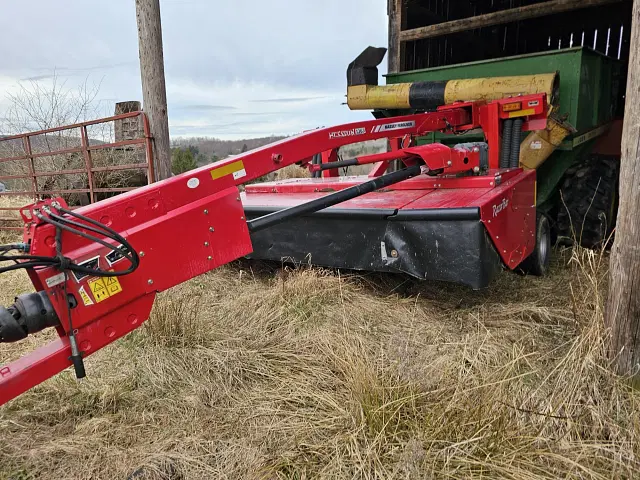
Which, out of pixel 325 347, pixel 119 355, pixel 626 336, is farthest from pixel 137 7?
pixel 626 336

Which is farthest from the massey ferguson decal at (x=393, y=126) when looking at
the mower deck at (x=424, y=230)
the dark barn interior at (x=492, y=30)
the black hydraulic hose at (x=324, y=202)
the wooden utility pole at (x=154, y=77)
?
the dark barn interior at (x=492, y=30)

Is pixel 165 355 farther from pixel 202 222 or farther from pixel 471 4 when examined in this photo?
pixel 471 4

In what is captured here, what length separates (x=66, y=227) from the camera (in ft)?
5.54

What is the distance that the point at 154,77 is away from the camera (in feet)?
17.3

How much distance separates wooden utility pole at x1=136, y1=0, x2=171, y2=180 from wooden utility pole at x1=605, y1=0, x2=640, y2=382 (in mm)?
4458

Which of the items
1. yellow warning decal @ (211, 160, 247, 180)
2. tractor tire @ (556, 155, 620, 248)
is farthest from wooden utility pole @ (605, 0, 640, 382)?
tractor tire @ (556, 155, 620, 248)

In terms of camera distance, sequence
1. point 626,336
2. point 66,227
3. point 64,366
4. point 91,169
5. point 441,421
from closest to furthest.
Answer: point 66,227, point 64,366, point 441,421, point 626,336, point 91,169

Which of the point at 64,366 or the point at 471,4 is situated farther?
the point at 471,4

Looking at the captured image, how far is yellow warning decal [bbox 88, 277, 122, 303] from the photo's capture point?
71.4 inches

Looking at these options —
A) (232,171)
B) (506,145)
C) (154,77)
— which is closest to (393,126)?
(506,145)

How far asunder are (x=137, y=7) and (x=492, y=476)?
5326 millimetres

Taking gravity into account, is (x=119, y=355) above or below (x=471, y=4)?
below

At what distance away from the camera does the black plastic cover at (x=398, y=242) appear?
9.53ft

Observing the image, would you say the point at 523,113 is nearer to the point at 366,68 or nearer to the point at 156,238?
the point at 366,68
